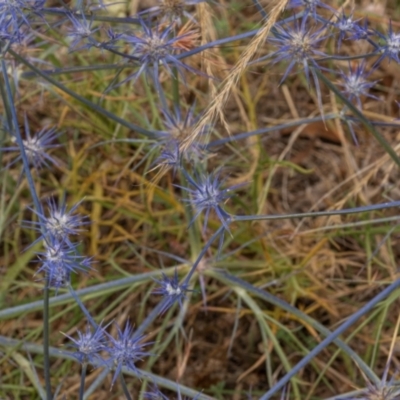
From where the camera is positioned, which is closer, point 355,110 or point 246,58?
point 246,58

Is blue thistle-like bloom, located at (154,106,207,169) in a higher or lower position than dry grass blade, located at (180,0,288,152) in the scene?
lower

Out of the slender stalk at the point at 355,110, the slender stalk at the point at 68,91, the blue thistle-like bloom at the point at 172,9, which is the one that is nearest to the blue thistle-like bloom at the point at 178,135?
the slender stalk at the point at 68,91

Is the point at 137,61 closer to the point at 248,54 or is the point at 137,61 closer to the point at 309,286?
the point at 248,54

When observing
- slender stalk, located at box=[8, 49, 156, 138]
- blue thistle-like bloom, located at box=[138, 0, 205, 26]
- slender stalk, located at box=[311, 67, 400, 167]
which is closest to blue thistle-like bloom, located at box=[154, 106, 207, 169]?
slender stalk, located at box=[8, 49, 156, 138]

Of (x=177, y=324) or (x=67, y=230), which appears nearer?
(x=67, y=230)

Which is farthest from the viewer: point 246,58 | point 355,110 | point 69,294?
point 69,294

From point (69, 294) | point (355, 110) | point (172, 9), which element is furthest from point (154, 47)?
point (69, 294)

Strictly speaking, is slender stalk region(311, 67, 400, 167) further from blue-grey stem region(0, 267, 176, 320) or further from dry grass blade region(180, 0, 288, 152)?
A: blue-grey stem region(0, 267, 176, 320)

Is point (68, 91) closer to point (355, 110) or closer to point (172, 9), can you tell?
point (172, 9)

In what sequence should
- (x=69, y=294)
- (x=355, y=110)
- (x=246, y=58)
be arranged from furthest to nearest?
(x=69, y=294) < (x=355, y=110) < (x=246, y=58)

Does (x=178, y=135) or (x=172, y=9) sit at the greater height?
(x=172, y=9)

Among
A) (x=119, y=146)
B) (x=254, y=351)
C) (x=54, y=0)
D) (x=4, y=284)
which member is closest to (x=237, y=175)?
(x=119, y=146)
